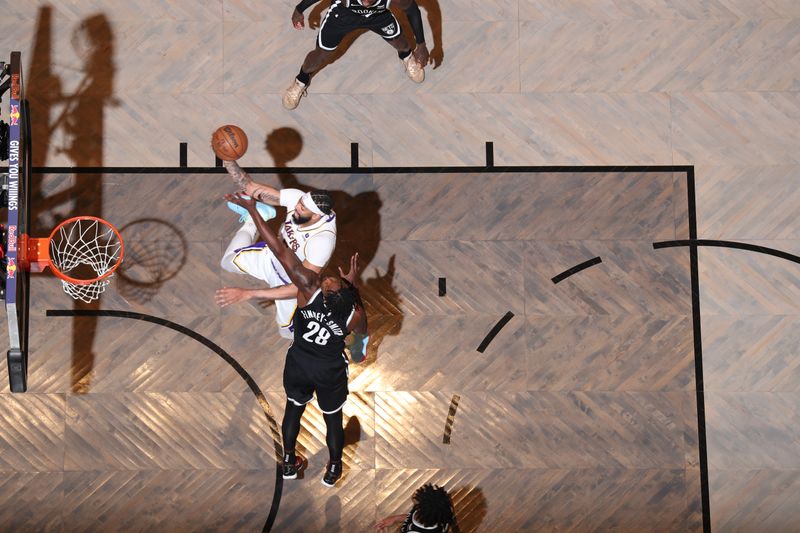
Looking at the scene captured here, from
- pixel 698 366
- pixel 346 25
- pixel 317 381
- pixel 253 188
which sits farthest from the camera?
pixel 698 366

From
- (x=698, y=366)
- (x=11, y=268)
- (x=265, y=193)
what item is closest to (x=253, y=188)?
(x=265, y=193)

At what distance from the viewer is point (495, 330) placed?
7840mm

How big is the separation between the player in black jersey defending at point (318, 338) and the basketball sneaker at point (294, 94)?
1659 mm

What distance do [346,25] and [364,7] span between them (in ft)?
0.83

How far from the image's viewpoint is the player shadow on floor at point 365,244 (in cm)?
782

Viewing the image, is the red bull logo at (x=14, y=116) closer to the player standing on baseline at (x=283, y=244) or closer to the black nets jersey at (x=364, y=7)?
the player standing on baseline at (x=283, y=244)

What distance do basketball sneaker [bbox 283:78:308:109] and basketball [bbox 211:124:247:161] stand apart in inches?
40.7

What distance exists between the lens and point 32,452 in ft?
24.7

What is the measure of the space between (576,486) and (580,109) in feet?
12.2

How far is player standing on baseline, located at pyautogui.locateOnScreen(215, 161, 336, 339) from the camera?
6934mm

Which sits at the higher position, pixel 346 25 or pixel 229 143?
pixel 346 25

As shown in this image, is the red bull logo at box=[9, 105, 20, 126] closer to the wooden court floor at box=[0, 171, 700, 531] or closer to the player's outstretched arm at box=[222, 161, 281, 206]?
the wooden court floor at box=[0, 171, 700, 531]

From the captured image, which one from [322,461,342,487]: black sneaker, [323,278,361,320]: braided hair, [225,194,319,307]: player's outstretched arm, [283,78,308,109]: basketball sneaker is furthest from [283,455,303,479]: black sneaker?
[283,78,308,109]: basketball sneaker

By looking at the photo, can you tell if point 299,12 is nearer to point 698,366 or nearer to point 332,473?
point 332,473
